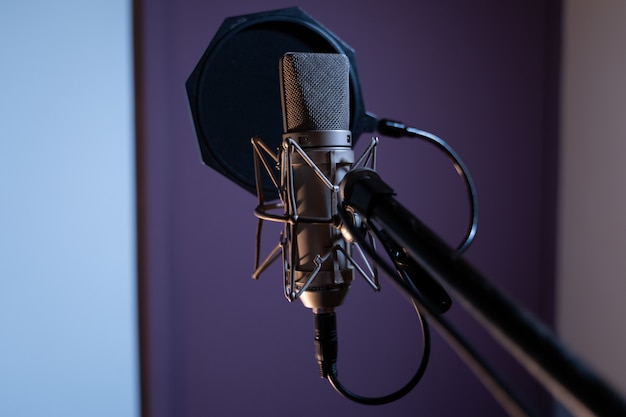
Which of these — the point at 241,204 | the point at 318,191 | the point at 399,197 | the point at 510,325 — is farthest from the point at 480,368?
the point at 399,197

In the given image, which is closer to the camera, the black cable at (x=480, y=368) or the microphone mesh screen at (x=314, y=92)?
the black cable at (x=480, y=368)

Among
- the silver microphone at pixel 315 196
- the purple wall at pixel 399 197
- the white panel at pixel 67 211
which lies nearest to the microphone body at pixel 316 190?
the silver microphone at pixel 315 196

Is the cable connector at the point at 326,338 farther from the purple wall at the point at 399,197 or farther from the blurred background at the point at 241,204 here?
the purple wall at the point at 399,197

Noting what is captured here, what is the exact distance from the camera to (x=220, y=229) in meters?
1.37

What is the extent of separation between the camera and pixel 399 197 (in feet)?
5.08

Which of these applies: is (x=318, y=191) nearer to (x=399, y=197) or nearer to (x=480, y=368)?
(x=480, y=368)

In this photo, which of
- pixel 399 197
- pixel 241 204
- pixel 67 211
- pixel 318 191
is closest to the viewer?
pixel 318 191

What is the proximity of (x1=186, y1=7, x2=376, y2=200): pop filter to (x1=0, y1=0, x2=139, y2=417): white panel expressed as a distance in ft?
1.50

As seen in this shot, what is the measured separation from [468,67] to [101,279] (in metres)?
1.09

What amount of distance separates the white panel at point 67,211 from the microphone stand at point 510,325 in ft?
2.47

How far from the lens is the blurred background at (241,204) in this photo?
3.08ft

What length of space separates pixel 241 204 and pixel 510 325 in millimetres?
1221

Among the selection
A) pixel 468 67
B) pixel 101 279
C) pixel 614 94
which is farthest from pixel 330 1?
pixel 101 279

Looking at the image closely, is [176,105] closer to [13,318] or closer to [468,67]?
[13,318]
